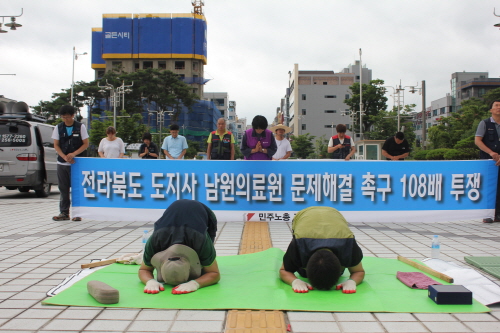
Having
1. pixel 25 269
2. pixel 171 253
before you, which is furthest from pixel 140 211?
pixel 171 253

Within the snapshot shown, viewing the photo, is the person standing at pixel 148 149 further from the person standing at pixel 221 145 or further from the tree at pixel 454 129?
the tree at pixel 454 129

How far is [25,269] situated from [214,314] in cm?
257

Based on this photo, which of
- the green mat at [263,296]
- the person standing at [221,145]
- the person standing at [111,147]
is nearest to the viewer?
the green mat at [263,296]

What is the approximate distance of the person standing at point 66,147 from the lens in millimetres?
8273

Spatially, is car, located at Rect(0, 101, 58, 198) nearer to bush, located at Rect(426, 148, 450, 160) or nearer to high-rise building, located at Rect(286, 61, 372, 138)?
bush, located at Rect(426, 148, 450, 160)

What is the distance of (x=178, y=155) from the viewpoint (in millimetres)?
10672

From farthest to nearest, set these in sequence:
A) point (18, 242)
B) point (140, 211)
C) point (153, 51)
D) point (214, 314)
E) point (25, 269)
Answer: point (153, 51), point (140, 211), point (18, 242), point (25, 269), point (214, 314)

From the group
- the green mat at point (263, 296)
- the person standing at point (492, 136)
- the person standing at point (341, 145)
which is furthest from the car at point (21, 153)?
the person standing at point (492, 136)

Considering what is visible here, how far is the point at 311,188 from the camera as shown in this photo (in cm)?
802

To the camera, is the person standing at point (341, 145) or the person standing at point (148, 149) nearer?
the person standing at point (341, 145)

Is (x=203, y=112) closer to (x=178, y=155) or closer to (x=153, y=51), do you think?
(x=153, y=51)

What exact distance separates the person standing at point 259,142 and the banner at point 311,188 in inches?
25.7

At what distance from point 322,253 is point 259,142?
5427mm

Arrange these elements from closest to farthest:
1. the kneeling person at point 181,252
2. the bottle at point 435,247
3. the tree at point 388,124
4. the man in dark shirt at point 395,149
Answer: the kneeling person at point 181,252
the bottle at point 435,247
the man in dark shirt at point 395,149
the tree at point 388,124
